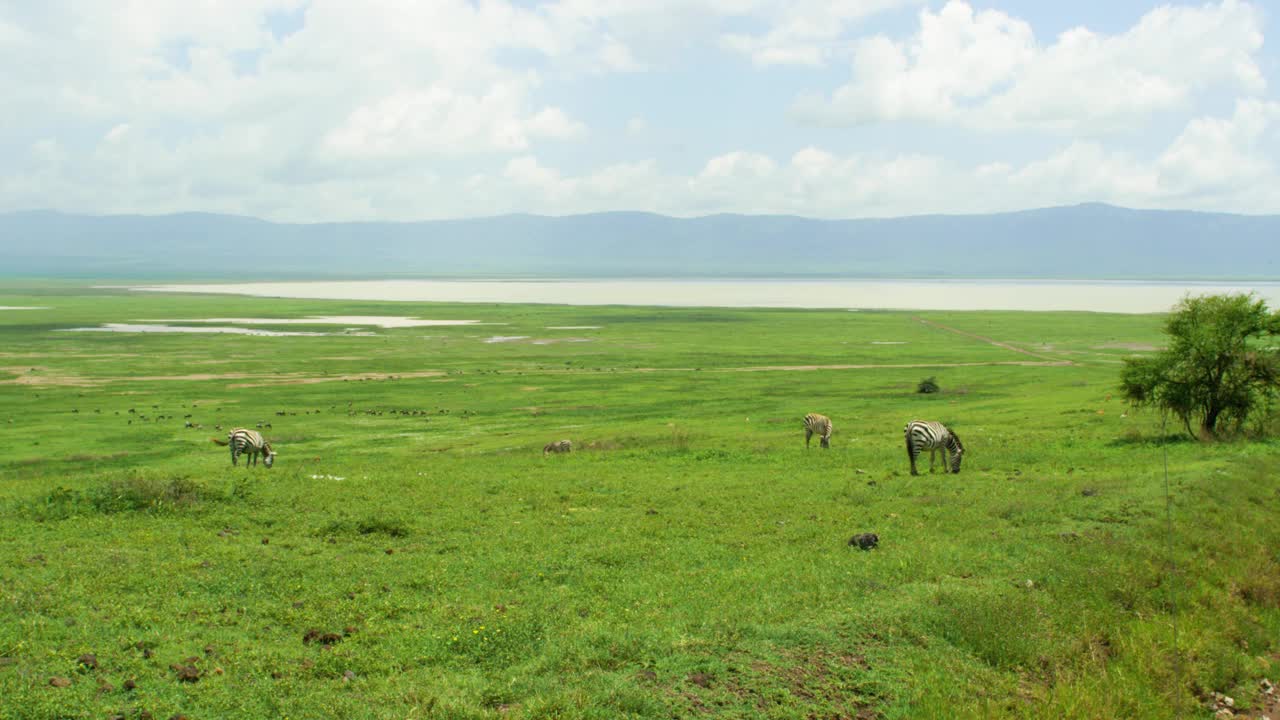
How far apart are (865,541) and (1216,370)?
24607mm

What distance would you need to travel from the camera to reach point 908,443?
92.2ft

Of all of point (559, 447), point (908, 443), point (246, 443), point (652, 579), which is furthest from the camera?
point (559, 447)

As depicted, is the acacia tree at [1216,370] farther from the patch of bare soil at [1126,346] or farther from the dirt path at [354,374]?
the patch of bare soil at [1126,346]

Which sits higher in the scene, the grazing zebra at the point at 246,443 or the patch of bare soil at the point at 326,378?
the grazing zebra at the point at 246,443

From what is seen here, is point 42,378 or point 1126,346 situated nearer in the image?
point 42,378

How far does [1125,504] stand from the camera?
853 inches

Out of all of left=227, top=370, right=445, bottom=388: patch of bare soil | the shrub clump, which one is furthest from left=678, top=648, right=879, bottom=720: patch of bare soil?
left=227, top=370, right=445, bottom=388: patch of bare soil

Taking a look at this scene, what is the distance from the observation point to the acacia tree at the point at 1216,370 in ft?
113

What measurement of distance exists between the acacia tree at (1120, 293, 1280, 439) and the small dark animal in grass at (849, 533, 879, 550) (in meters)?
21.4

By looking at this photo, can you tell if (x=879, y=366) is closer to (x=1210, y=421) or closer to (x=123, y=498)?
(x=1210, y=421)

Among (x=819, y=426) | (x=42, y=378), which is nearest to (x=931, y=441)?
(x=819, y=426)

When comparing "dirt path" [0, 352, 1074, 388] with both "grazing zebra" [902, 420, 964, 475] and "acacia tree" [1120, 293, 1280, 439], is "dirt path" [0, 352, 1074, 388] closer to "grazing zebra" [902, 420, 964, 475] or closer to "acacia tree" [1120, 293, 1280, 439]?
"acacia tree" [1120, 293, 1280, 439]

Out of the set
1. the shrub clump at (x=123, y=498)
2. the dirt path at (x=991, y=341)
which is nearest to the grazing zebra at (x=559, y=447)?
the shrub clump at (x=123, y=498)

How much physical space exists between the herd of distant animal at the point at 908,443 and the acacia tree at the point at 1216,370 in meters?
9.65
